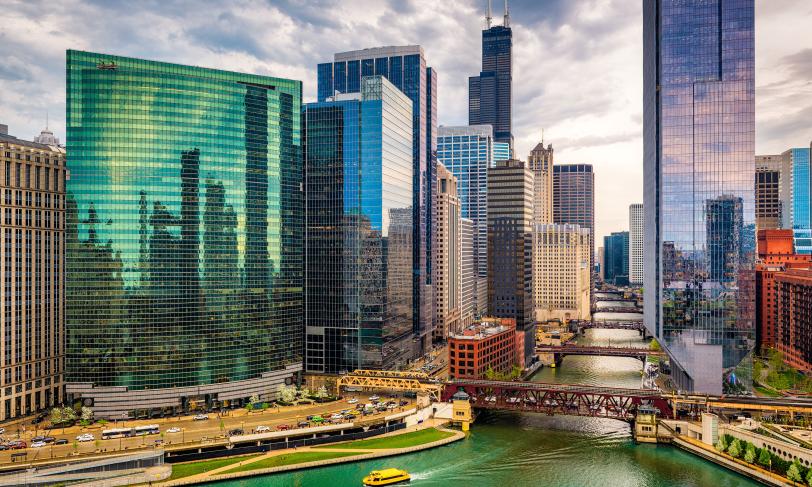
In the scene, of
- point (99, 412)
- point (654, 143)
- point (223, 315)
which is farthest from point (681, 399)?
point (99, 412)

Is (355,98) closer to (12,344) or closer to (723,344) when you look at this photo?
(12,344)

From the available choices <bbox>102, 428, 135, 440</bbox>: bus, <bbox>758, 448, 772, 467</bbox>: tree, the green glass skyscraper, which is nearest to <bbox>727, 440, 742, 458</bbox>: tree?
<bbox>758, 448, 772, 467</bbox>: tree

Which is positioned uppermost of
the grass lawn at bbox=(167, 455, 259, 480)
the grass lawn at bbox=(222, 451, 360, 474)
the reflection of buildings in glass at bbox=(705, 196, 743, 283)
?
the reflection of buildings in glass at bbox=(705, 196, 743, 283)

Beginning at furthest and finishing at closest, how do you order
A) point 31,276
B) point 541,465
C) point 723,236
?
point 723,236 → point 31,276 → point 541,465

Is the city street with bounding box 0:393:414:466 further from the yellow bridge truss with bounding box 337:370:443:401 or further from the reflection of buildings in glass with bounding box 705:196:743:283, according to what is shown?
the reflection of buildings in glass with bounding box 705:196:743:283

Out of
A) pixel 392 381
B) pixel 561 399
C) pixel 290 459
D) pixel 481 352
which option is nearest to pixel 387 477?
pixel 290 459

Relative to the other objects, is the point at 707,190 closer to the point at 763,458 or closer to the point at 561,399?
the point at 561,399
